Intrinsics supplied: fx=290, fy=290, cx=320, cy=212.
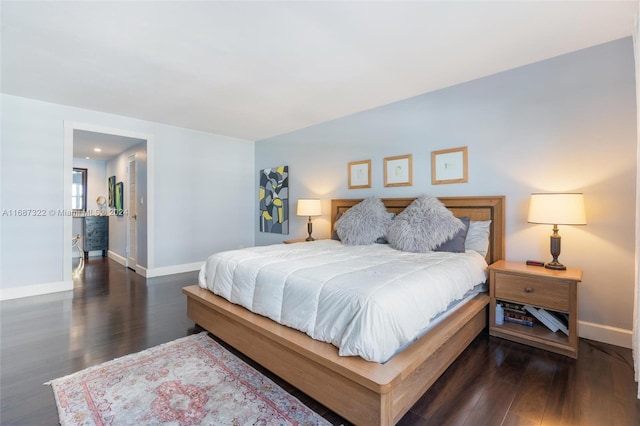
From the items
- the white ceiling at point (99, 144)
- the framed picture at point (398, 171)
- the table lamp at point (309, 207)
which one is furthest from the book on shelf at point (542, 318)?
the white ceiling at point (99, 144)

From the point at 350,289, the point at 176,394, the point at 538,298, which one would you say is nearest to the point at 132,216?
the point at 176,394

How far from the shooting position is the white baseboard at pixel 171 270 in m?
4.47

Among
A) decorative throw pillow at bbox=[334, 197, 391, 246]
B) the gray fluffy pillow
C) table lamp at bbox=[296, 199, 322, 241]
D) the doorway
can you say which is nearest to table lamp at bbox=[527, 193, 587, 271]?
the gray fluffy pillow

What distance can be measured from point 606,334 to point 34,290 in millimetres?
5930

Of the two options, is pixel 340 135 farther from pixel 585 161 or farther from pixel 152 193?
pixel 152 193

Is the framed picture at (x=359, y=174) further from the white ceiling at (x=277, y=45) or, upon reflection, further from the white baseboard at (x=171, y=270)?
the white baseboard at (x=171, y=270)

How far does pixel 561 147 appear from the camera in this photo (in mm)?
2502

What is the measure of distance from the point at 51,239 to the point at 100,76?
2.26 metres

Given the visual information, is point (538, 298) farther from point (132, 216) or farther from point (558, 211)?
point (132, 216)

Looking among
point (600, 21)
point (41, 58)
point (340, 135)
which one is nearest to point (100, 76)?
point (41, 58)

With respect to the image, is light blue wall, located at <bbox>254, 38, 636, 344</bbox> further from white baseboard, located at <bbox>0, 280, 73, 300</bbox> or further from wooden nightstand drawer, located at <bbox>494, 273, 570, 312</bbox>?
white baseboard, located at <bbox>0, 280, 73, 300</bbox>

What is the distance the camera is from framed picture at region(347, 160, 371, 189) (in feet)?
12.9

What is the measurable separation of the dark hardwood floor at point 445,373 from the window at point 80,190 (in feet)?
13.3

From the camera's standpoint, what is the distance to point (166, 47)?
2348 millimetres
